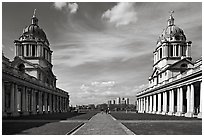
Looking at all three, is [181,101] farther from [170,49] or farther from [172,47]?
Answer: [172,47]

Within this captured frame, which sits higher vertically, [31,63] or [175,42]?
[175,42]

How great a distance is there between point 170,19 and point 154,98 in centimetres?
2914

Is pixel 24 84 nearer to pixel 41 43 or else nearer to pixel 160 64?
pixel 41 43

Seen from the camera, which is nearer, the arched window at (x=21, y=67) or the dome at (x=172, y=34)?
the arched window at (x=21, y=67)

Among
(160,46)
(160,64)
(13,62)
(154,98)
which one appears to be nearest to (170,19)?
(160,46)

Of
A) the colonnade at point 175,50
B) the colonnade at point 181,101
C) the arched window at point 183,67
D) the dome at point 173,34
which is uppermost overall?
the dome at point 173,34

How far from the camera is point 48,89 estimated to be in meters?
88.3

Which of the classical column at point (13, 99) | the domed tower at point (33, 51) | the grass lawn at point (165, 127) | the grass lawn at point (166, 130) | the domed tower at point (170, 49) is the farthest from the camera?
the domed tower at point (170, 49)

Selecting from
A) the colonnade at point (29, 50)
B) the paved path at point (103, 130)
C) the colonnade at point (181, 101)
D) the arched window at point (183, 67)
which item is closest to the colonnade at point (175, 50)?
the arched window at point (183, 67)

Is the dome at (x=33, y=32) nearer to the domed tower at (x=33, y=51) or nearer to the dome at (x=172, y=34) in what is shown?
the domed tower at (x=33, y=51)

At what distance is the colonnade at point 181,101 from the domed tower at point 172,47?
12471 millimetres

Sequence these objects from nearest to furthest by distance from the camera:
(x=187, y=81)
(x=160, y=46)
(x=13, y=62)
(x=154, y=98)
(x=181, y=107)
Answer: (x=187, y=81)
(x=181, y=107)
(x=13, y=62)
(x=154, y=98)
(x=160, y=46)

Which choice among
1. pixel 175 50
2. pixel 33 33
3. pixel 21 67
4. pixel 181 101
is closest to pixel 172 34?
pixel 175 50

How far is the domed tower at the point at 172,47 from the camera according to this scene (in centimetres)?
9481
